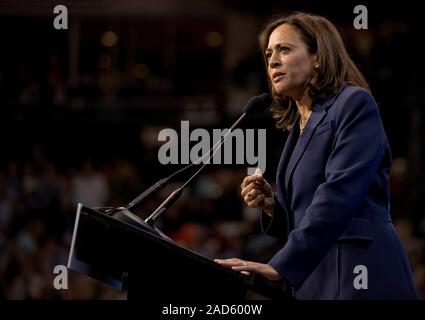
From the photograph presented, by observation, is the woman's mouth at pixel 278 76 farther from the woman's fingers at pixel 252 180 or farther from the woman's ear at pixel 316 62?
the woman's fingers at pixel 252 180

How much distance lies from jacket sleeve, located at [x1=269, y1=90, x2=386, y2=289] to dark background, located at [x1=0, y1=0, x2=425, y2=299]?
377 centimetres

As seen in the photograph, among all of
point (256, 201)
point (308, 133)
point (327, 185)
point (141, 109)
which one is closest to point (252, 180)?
point (256, 201)

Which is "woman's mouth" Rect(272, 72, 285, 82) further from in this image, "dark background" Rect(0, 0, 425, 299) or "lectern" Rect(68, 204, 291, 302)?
"dark background" Rect(0, 0, 425, 299)

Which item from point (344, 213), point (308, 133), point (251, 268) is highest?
point (308, 133)

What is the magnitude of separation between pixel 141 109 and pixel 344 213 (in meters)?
9.20

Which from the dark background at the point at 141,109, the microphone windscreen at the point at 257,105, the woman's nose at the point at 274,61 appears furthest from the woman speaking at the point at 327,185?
the dark background at the point at 141,109

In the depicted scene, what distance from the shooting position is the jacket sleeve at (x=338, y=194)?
7.06 feet

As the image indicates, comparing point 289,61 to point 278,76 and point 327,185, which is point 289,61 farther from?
point 327,185

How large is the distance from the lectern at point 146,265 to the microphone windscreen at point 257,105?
0.57 m

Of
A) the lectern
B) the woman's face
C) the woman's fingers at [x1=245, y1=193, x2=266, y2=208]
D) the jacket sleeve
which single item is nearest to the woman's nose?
the woman's face

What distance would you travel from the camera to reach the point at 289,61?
2428 mm

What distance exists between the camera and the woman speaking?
85.3 inches

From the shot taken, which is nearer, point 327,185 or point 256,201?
point 327,185
